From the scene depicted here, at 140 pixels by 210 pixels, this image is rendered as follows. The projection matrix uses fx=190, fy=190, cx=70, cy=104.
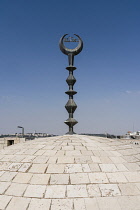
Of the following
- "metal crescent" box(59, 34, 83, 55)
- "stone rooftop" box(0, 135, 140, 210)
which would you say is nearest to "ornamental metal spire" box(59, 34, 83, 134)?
"metal crescent" box(59, 34, 83, 55)

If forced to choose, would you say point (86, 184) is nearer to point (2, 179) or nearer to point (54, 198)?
point (54, 198)

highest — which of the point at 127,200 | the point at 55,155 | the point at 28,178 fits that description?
the point at 55,155

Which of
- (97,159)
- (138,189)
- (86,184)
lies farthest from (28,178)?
(138,189)

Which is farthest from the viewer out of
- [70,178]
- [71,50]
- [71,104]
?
[71,50]

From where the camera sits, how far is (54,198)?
6168 millimetres

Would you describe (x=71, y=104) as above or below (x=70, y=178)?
above

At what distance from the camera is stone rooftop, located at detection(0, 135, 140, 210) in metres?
Answer: 6.01

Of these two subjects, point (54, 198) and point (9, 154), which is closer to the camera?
point (54, 198)

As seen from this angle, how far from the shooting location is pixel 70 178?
274 inches

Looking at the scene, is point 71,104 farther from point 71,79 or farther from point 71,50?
point 71,50

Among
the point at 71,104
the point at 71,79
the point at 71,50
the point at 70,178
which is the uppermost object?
the point at 71,50

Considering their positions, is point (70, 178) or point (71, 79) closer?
point (70, 178)

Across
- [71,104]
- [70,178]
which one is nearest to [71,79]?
[71,104]

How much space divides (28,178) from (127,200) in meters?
3.53
